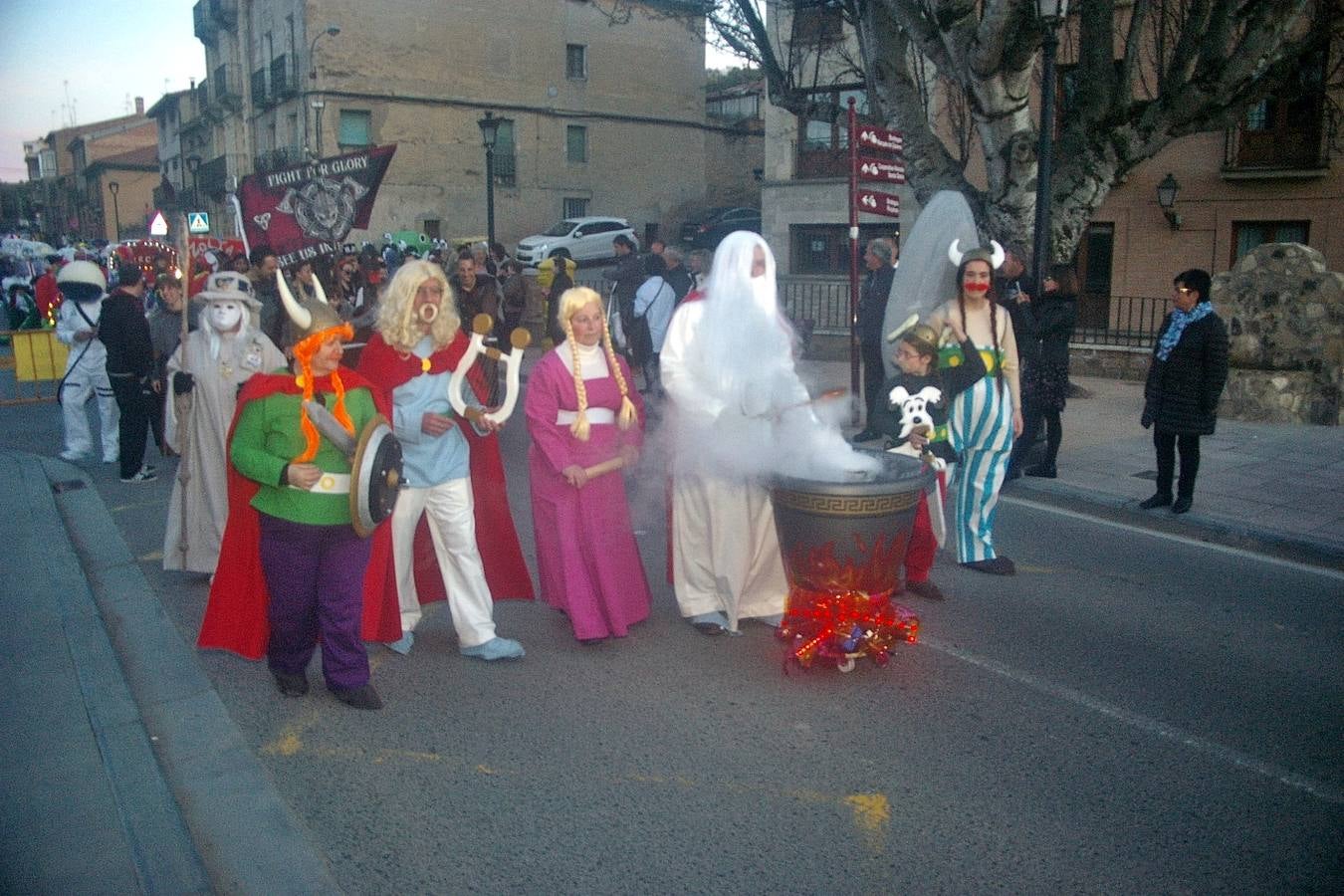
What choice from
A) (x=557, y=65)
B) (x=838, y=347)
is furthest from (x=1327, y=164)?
(x=557, y=65)

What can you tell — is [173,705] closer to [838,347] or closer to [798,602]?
[798,602]

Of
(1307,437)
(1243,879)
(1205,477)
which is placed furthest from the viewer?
(1307,437)

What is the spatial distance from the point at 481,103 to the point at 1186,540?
1429 inches

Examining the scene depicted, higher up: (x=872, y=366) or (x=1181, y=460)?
(x=872, y=366)

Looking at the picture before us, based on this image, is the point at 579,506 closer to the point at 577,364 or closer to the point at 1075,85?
the point at 577,364

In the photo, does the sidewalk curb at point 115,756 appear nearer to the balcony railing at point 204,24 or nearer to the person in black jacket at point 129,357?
the person in black jacket at point 129,357

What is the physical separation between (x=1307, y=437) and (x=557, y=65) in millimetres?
34680

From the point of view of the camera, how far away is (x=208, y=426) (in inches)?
259

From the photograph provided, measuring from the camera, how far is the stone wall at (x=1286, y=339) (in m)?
11.6

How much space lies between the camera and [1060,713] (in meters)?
4.67

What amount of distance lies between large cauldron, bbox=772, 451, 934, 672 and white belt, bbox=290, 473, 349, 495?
173 centimetres

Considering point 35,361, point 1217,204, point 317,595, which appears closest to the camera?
point 317,595

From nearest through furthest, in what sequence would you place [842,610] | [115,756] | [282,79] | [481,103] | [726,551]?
[115,756]
[842,610]
[726,551]
[282,79]
[481,103]

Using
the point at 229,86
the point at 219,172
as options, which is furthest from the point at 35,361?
the point at 219,172
